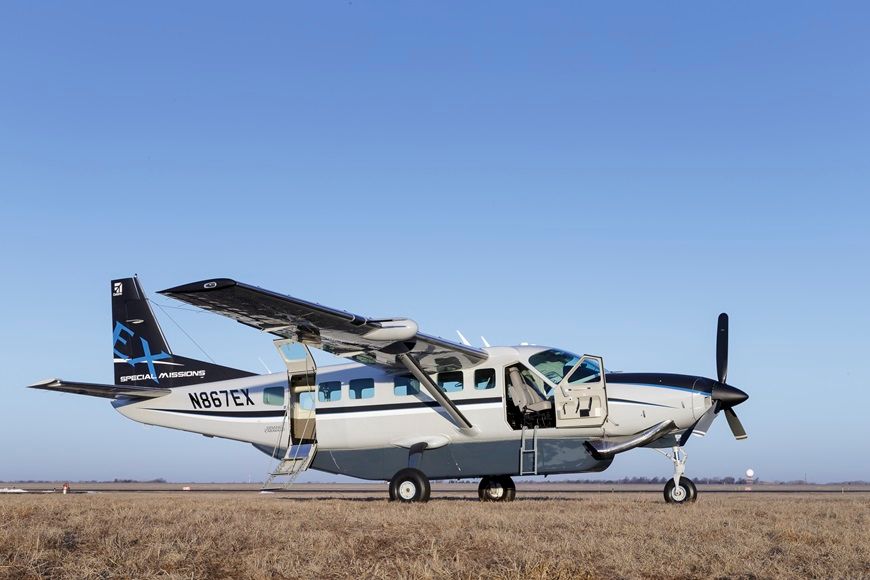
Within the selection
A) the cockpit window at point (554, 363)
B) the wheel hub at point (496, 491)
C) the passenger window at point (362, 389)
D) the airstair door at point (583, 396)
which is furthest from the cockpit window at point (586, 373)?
the passenger window at point (362, 389)

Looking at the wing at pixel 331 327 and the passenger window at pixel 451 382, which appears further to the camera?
the passenger window at pixel 451 382

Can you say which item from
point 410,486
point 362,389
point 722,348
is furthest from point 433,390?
point 722,348

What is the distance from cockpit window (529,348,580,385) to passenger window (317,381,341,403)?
5223 mm

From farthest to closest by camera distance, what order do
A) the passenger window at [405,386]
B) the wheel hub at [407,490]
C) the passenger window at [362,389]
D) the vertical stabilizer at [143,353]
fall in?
the vertical stabilizer at [143,353] < the passenger window at [362,389] < the passenger window at [405,386] < the wheel hub at [407,490]

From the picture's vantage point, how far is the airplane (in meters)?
17.9

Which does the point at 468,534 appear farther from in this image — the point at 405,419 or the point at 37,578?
the point at 405,419

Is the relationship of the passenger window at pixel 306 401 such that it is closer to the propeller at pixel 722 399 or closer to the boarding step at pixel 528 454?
the boarding step at pixel 528 454

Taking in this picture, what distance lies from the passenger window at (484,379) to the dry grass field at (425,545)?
6.30 meters

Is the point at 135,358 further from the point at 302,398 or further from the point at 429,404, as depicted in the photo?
the point at 429,404

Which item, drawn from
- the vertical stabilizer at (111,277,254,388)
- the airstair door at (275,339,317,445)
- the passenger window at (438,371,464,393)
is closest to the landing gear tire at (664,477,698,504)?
the passenger window at (438,371,464,393)

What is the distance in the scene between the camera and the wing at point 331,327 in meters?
15.8

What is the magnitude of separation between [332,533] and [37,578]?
4.07 metres

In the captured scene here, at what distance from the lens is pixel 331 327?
1780 cm

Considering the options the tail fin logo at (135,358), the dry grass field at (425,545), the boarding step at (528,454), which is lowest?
the dry grass field at (425,545)
